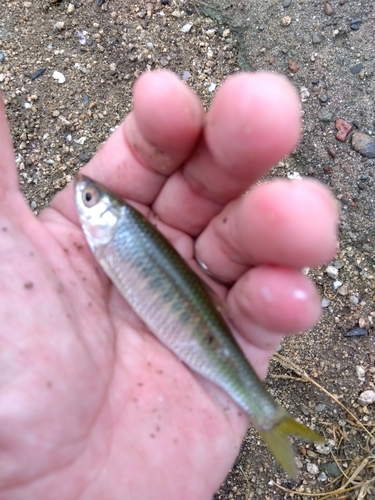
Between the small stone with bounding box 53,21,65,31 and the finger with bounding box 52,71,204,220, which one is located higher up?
the finger with bounding box 52,71,204,220

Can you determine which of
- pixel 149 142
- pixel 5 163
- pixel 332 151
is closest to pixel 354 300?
pixel 332 151

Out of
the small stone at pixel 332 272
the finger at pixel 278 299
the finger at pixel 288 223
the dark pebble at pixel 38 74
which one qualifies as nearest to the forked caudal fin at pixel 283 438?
the finger at pixel 278 299

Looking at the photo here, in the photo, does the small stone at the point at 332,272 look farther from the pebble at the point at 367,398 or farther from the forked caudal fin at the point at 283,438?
the forked caudal fin at the point at 283,438

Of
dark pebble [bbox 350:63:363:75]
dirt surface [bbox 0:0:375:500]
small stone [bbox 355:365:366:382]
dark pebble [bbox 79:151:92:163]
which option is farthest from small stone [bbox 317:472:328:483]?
dark pebble [bbox 350:63:363:75]

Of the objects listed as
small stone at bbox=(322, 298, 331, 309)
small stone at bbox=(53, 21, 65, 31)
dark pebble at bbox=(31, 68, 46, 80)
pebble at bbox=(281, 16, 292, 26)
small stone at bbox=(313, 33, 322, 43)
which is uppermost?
small stone at bbox=(313, 33, 322, 43)

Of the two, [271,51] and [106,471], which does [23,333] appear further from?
[271,51]

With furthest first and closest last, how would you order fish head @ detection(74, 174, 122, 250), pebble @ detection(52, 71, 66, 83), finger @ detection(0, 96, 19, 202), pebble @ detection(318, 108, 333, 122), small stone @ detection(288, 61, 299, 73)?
pebble @ detection(52, 71, 66, 83) < small stone @ detection(288, 61, 299, 73) < pebble @ detection(318, 108, 333, 122) < fish head @ detection(74, 174, 122, 250) < finger @ detection(0, 96, 19, 202)

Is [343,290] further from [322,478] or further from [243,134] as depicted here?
[243,134]

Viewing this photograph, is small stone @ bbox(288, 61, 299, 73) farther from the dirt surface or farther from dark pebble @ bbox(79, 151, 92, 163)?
dark pebble @ bbox(79, 151, 92, 163)
